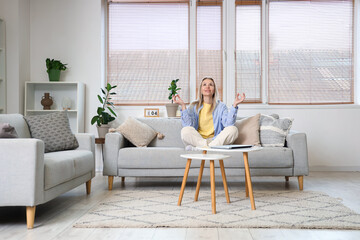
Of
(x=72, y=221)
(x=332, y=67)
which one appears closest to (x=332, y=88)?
(x=332, y=67)

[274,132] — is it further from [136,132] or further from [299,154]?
[136,132]

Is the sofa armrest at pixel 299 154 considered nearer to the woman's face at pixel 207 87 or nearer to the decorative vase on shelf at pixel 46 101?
the woman's face at pixel 207 87

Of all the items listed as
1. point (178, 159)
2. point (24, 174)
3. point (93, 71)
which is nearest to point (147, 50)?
point (93, 71)

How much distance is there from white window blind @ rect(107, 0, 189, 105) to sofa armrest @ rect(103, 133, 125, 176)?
146cm

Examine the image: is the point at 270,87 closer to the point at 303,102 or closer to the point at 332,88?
the point at 303,102

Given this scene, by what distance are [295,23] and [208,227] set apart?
12.4 ft

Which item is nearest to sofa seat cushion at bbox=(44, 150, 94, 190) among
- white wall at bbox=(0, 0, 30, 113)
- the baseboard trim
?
white wall at bbox=(0, 0, 30, 113)

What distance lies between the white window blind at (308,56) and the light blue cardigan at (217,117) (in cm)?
142

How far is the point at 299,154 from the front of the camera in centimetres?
393

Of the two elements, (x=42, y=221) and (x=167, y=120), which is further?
(x=167, y=120)

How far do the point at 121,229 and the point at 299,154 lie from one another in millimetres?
2127

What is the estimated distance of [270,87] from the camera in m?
5.42

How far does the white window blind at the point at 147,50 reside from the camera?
215 inches

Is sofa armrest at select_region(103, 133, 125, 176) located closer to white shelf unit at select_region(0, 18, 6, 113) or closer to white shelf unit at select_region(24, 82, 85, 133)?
white shelf unit at select_region(24, 82, 85, 133)
